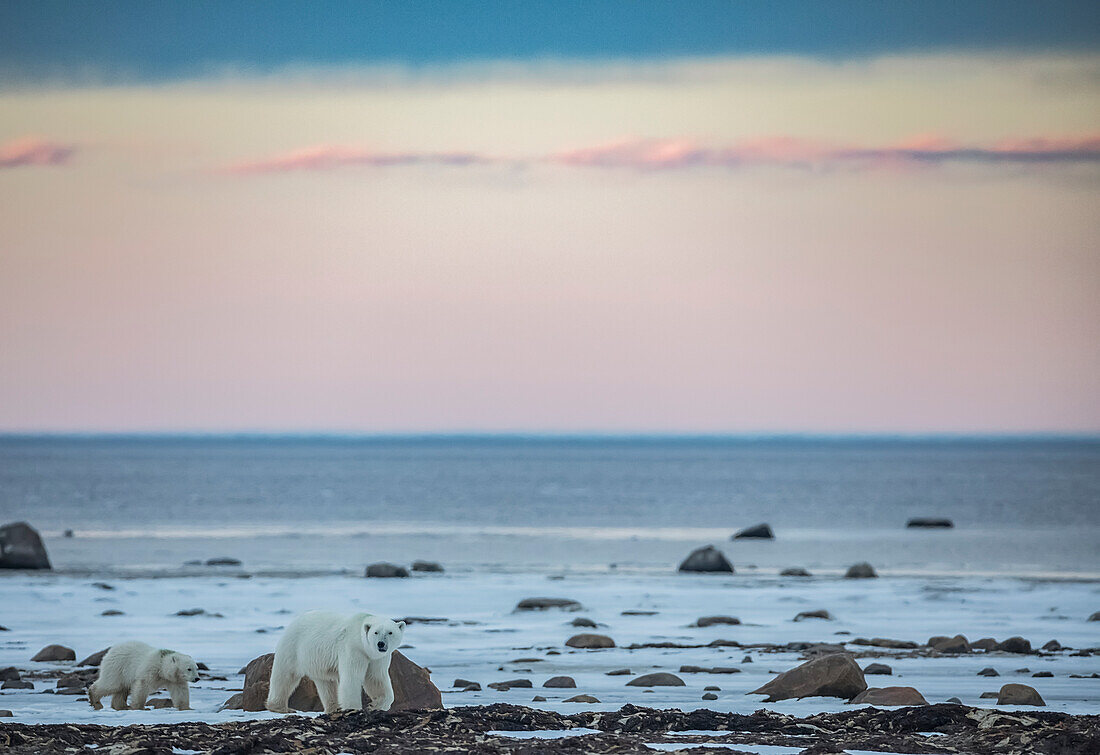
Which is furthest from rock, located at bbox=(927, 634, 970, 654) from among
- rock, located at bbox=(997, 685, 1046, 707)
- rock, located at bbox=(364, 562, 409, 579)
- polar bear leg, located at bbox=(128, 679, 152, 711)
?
rock, located at bbox=(364, 562, 409, 579)

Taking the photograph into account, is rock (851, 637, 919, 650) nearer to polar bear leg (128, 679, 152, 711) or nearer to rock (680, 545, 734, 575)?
polar bear leg (128, 679, 152, 711)

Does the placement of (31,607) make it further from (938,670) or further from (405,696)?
(938,670)

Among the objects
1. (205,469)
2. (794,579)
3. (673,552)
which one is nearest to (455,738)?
(794,579)

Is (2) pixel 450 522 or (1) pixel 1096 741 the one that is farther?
(2) pixel 450 522

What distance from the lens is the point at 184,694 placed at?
11.1 meters

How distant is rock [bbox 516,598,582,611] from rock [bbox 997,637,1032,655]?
794cm

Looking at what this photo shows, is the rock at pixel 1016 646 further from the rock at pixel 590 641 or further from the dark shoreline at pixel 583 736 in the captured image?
the dark shoreline at pixel 583 736

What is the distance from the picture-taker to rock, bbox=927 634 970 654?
53.6 ft

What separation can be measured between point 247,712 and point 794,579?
74.8ft

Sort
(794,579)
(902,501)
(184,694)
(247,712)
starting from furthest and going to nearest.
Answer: (902,501) < (794,579) < (184,694) < (247,712)

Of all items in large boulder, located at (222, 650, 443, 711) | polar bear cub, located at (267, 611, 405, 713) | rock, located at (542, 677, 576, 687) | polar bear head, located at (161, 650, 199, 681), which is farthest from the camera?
rock, located at (542, 677, 576, 687)

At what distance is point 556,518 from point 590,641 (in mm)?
53990

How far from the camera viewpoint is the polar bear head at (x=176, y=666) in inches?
429

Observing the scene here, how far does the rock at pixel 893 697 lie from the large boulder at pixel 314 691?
143 inches
